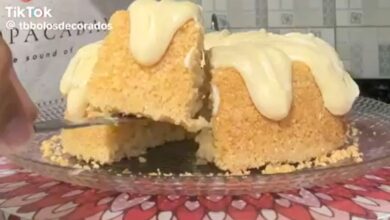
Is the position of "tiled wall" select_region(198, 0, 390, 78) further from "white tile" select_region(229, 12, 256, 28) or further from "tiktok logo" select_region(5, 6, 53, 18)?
"tiktok logo" select_region(5, 6, 53, 18)

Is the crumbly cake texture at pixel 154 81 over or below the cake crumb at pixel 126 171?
over

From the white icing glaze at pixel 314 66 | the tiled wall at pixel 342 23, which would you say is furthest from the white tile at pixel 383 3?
the white icing glaze at pixel 314 66

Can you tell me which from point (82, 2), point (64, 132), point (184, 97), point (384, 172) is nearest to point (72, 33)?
point (82, 2)

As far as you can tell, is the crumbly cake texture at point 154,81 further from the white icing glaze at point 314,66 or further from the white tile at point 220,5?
the white tile at point 220,5

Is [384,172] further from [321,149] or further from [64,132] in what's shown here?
[64,132]

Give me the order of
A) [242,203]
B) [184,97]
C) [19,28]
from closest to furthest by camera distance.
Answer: [242,203] < [184,97] < [19,28]

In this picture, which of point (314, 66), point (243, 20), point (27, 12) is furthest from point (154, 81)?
point (243, 20)
